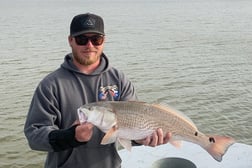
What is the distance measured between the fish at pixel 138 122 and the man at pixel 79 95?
11 centimetres

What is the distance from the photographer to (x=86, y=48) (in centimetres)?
360

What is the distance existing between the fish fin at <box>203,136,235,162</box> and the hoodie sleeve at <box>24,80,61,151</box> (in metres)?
1.38

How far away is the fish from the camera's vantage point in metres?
3.20

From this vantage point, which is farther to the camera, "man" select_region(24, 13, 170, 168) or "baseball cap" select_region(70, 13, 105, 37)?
"baseball cap" select_region(70, 13, 105, 37)

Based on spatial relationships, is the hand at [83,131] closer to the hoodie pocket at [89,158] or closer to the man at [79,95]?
the man at [79,95]

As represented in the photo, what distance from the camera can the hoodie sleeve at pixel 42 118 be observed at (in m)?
3.31

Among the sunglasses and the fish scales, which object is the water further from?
the fish scales

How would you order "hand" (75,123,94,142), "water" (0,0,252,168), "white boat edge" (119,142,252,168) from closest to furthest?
"hand" (75,123,94,142) < "white boat edge" (119,142,252,168) < "water" (0,0,252,168)

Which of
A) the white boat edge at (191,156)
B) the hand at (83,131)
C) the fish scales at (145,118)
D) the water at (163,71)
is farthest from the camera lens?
the water at (163,71)

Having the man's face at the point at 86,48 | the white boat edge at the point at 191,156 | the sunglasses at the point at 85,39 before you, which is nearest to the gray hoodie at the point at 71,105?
the man's face at the point at 86,48

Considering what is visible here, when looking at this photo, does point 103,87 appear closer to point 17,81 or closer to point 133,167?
point 133,167

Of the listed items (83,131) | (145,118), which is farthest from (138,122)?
(83,131)

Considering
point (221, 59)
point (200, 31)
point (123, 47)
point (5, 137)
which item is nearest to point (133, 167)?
point (5, 137)

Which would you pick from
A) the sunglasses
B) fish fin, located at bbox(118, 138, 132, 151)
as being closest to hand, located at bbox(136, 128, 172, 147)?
fish fin, located at bbox(118, 138, 132, 151)
